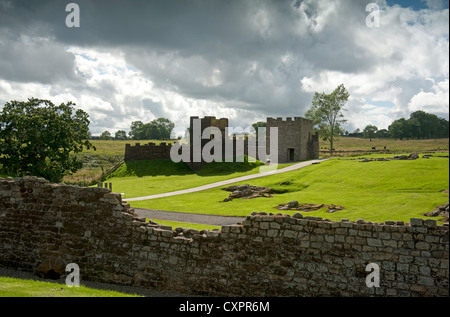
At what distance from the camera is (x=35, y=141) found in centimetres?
3712

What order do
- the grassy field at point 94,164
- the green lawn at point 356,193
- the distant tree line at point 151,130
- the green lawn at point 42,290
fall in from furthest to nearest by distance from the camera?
the distant tree line at point 151,130 < the grassy field at point 94,164 < the green lawn at point 356,193 < the green lawn at point 42,290

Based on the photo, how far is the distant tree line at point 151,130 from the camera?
507 feet

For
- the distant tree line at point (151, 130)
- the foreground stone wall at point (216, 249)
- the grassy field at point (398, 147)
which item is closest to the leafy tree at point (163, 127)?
the distant tree line at point (151, 130)

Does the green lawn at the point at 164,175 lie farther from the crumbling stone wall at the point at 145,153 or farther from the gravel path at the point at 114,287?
the gravel path at the point at 114,287

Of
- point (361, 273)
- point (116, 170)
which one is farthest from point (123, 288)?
point (116, 170)

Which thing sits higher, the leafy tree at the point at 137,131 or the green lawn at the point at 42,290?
the leafy tree at the point at 137,131

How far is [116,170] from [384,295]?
51.5 m

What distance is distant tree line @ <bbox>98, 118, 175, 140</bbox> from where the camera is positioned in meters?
154

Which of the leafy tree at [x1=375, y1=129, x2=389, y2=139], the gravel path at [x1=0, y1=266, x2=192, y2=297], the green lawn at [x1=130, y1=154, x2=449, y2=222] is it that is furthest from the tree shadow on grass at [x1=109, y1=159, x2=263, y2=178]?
the leafy tree at [x1=375, y1=129, x2=389, y2=139]

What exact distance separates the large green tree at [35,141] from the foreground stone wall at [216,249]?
24.6 meters

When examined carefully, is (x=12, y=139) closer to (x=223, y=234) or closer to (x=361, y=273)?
(x=223, y=234)

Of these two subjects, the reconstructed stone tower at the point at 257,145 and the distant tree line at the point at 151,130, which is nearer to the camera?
the reconstructed stone tower at the point at 257,145

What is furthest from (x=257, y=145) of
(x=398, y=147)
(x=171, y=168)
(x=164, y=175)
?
(x=398, y=147)

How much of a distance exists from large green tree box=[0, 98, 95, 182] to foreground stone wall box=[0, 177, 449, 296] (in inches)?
967
